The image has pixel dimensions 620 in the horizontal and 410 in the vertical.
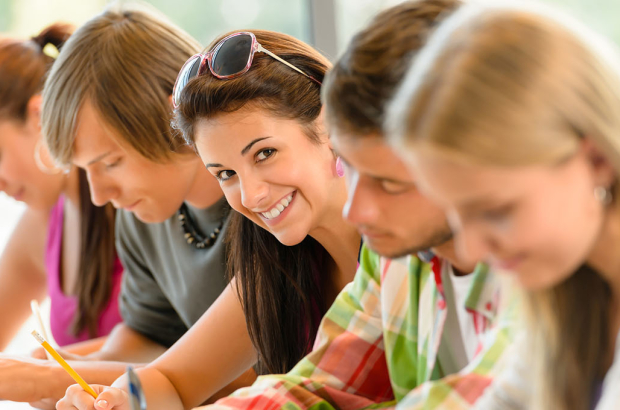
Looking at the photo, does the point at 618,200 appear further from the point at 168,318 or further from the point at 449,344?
the point at 168,318

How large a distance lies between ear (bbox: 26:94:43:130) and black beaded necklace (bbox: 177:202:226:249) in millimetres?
454

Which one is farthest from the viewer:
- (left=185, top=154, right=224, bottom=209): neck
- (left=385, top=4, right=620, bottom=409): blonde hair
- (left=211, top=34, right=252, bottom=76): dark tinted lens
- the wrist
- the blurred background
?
the blurred background

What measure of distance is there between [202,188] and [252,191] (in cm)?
38

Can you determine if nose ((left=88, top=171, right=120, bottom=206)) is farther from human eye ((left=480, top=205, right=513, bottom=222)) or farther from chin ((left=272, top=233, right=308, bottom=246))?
human eye ((left=480, top=205, right=513, bottom=222))

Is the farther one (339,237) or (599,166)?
(339,237)

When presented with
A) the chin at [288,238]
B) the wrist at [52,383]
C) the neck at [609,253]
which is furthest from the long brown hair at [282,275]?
the neck at [609,253]

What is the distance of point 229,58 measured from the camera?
44.3 inches

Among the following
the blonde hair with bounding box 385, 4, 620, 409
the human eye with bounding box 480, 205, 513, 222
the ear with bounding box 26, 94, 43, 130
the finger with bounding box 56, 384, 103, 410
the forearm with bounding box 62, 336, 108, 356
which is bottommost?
the forearm with bounding box 62, 336, 108, 356

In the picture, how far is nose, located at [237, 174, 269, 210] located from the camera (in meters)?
1.12

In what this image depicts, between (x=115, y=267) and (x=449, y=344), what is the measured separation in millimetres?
1153

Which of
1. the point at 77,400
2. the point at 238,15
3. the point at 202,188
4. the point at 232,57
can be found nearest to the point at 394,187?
the point at 232,57

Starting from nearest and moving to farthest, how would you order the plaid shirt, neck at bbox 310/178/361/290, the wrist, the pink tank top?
the plaid shirt < neck at bbox 310/178/361/290 < the wrist < the pink tank top

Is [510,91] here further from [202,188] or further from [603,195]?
[202,188]

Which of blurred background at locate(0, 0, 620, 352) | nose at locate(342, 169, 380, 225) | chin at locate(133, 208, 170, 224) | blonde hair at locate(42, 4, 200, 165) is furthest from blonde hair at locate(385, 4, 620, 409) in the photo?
blurred background at locate(0, 0, 620, 352)
